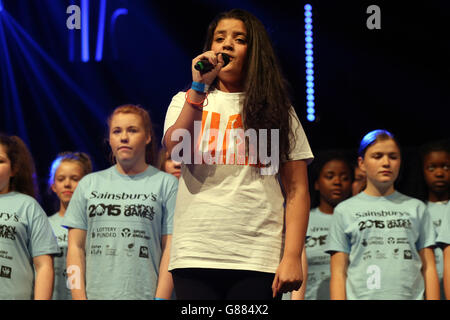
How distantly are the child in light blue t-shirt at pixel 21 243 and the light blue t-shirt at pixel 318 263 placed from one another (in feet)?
4.62

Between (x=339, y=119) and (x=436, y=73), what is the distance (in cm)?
65

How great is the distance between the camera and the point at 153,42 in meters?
4.61

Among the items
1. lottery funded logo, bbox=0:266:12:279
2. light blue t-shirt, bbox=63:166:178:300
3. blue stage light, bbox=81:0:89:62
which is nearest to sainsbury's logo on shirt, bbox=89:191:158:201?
light blue t-shirt, bbox=63:166:178:300

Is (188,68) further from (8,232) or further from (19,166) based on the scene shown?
(8,232)

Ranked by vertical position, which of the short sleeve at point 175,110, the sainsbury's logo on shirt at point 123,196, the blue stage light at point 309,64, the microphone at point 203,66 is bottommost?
the sainsbury's logo on shirt at point 123,196

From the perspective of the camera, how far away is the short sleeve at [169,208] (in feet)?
9.48

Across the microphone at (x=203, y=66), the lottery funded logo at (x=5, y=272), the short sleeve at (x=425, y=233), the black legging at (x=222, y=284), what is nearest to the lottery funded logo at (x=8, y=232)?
the lottery funded logo at (x=5, y=272)

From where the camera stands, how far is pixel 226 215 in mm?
1754

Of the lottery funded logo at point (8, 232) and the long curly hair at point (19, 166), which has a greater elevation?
the long curly hair at point (19, 166)

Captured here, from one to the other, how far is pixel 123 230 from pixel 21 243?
17.4 inches

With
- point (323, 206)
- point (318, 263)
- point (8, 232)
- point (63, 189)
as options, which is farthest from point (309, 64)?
point (8, 232)

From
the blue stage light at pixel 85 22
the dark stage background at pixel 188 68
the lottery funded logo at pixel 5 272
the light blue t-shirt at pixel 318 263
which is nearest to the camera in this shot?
the lottery funded logo at pixel 5 272

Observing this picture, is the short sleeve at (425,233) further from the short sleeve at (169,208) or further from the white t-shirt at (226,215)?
the white t-shirt at (226,215)

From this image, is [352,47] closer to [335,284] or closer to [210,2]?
[210,2]
